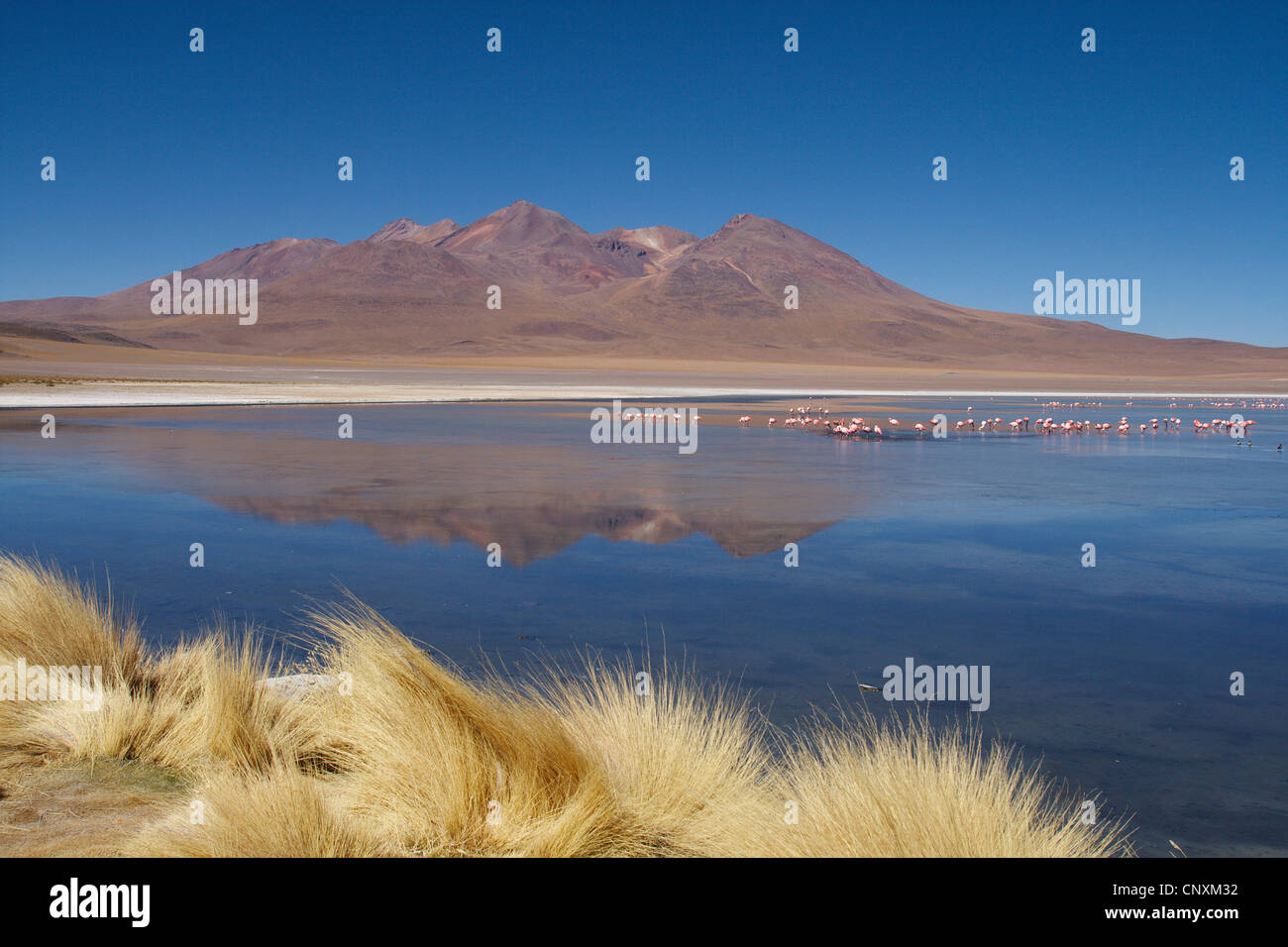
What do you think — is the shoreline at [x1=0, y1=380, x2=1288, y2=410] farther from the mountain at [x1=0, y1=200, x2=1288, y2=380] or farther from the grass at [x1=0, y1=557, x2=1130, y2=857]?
the mountain at [x1=0, y1=200, x2=1288, y2=380]

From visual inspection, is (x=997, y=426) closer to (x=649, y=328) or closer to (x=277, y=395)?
(x=277, y=395)

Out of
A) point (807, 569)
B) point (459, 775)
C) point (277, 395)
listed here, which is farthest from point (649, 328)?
point (459, 775)

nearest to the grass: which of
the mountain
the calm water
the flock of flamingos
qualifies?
the calm water

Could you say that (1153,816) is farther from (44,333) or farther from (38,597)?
(44,333)

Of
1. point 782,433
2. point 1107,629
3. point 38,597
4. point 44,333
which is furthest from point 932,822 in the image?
point 44,333

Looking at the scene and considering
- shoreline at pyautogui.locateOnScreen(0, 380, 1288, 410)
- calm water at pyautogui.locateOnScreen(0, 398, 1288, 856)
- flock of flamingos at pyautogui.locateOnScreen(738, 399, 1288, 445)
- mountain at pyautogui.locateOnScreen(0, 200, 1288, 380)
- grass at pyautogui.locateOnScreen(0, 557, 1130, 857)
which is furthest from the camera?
mountain at pyautogui.locateOnScreen(0, 200, 1288, 380)
